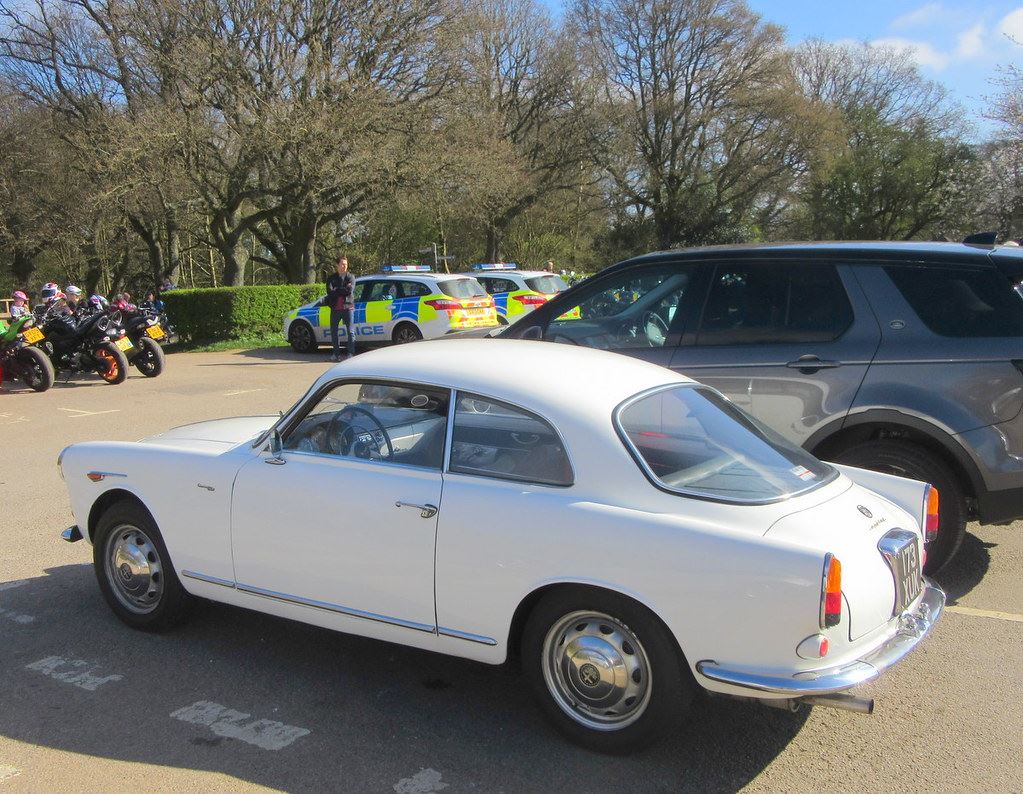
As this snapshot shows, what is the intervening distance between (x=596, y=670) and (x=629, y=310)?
10.4ft

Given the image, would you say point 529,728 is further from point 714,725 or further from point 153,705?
point 153,705

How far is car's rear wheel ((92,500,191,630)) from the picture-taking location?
436 centimetres

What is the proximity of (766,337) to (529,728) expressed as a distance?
2.94 metres

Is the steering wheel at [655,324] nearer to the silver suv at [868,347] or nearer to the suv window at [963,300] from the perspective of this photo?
the silver suv at [868,347]

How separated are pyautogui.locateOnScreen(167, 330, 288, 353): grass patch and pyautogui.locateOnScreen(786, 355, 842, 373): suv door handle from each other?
17.2m

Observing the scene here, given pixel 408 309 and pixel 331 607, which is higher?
pixel 408 309

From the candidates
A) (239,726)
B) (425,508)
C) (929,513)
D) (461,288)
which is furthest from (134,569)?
(461,288)

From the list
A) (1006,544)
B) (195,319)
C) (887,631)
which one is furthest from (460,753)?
(195,319)

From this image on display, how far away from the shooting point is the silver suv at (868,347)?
471 centimetres

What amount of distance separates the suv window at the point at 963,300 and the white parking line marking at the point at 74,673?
15.2 feet

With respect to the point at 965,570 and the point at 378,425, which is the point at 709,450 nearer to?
the point at 378,425

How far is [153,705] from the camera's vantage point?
3.73 metres

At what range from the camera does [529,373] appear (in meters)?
3.64

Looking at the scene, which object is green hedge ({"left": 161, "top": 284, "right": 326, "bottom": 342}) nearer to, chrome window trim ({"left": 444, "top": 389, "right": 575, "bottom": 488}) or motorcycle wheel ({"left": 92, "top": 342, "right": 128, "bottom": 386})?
motorcycle wheel ({"left": 92, "top": 342, "right": 128, "bottom": 386})
